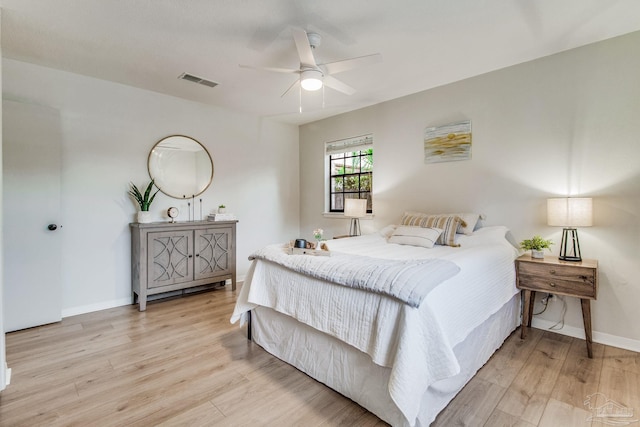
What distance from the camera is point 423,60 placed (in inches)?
113

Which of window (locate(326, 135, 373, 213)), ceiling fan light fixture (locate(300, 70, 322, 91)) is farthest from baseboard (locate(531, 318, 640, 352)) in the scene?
ceiling fan light fixture (locate(300, 70, 322, 91))

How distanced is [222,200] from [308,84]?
2529mm

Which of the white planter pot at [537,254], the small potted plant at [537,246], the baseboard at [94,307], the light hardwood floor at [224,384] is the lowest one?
the light hardwood floor at [224,384]

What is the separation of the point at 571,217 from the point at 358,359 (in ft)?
6.88

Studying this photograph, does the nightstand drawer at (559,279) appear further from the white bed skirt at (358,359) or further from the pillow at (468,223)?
the pillow at (468,223)

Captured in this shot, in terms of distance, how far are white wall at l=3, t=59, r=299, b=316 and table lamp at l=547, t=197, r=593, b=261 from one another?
387 centimetres

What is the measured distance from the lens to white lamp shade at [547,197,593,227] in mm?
2371

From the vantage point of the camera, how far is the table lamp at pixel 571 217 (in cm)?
238

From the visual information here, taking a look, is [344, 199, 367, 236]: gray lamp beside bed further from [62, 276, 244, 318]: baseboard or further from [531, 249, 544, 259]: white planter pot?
[62, 276, 244, 318]: baseboard

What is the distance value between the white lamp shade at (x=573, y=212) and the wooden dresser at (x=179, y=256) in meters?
3.55

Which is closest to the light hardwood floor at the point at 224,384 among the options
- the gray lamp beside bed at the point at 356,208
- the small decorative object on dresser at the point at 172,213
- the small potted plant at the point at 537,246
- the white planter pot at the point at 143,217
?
the small potted plant at the point at 537,246

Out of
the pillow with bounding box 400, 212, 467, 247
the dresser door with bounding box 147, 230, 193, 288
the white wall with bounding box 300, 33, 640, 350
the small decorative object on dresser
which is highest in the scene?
the white wall with bounding box 300, 33, 640, 350

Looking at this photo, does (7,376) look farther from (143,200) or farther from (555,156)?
(555,156)

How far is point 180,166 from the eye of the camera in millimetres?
3947
